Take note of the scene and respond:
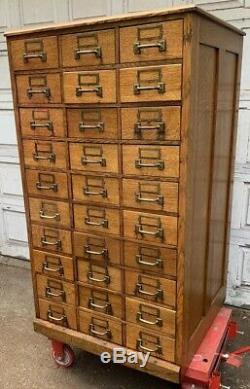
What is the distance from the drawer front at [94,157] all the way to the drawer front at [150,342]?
68 centimetres

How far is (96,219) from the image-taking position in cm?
151

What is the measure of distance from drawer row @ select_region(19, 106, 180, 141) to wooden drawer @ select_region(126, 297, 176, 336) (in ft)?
2.20

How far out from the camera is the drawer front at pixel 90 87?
1.31m

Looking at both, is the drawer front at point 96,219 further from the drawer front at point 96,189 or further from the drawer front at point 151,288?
the drawer front at point 151,288

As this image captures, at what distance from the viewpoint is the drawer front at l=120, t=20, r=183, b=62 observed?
116 cm

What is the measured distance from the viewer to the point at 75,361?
194 centimetres

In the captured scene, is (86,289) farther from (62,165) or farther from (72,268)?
(62,165)

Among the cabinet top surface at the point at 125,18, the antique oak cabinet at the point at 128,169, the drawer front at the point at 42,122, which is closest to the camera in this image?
the cabinet top surface at the point at 125,18

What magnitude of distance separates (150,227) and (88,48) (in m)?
0.67

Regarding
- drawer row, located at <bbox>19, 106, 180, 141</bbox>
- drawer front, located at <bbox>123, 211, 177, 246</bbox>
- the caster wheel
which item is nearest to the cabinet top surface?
drawer row, located at <bbox>19, 106, 180, 141</bbox>

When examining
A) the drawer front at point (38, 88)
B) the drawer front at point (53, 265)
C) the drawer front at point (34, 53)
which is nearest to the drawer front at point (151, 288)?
the drawer front at point (53, 265)

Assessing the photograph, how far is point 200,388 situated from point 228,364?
0.44 meters

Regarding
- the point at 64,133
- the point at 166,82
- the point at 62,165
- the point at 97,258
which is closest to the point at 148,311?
the point at 97,258

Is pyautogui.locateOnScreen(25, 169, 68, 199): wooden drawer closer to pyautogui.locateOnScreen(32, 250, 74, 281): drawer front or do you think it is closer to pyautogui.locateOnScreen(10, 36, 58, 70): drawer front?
pyautogui.locateOnScreen(32, 250, 74, 281): drawer front
